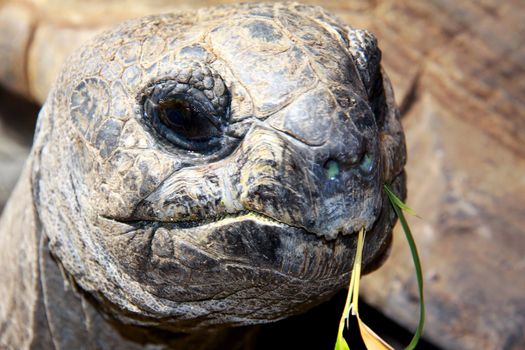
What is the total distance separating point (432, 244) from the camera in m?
3.58

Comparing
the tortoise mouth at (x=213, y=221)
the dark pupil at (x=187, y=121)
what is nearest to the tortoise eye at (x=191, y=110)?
the dark pupil at (x=187, y=121)

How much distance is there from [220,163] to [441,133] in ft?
7.64

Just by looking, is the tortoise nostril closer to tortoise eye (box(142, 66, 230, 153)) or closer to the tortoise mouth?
the tortoise mouth

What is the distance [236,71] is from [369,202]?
415mm

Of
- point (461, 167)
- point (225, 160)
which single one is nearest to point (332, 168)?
point (225, 160)

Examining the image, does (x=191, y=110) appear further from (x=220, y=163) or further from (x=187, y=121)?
(x=220, y=163)

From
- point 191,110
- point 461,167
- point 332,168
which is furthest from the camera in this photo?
point 461,167

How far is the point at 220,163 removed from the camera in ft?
5.68

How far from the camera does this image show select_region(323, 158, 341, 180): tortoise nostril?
166 cm

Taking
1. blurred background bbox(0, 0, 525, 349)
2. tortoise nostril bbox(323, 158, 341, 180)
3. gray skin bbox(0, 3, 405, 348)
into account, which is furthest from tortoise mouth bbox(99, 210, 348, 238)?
blurred background bbox(0, 0, 525, 349)

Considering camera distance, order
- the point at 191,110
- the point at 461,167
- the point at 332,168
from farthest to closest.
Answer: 1. the point at 461,167
2. the point at 191,110
3. the point at 332,168

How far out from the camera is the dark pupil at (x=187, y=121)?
178 cm

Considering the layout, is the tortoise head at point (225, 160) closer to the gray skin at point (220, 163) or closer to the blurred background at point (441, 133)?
the gray skin at point (220, 163)

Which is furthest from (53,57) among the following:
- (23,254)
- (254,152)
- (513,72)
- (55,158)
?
(254,152)
